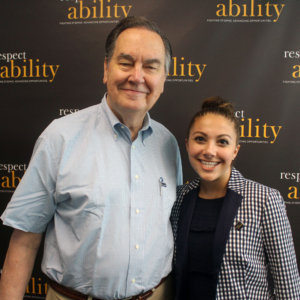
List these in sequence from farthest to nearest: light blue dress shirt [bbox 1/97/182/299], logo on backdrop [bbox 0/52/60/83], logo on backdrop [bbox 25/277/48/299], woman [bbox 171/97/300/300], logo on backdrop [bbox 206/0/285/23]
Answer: logo on backdrop [bbox 25/277/48/299]
logo on backdrop [bbox 0/52/60/83]
logo on backdrop [bbox 206/0/285/23]
woman [bbox 171/97/300/300]
light blue dress shirt [bbox 1/97/182/299]

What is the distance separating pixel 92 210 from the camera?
112 centimetres

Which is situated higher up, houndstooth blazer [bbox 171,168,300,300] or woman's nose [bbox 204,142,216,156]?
woman's nose [bbox 204,142,216,156]

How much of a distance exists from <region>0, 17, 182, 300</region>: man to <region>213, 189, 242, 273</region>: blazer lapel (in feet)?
0.76

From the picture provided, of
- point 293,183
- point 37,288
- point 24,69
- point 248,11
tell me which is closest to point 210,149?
point 293,183

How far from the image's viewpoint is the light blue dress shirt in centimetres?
111

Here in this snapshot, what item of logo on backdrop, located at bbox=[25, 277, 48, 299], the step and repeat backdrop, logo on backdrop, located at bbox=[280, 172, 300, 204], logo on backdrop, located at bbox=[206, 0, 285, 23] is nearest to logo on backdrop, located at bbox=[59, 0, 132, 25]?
the step and repeat backdrop

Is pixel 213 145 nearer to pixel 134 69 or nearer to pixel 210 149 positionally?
pixel 210 149

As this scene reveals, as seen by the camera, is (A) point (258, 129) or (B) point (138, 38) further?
(A) point (258, 129)

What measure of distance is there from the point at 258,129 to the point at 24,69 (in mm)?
1671

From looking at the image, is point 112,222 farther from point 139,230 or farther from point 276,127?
point 276,127

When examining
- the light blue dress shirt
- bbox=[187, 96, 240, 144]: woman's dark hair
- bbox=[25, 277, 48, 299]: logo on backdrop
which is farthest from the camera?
bbox=[25, 277, 48, 299]: logo on backdrop

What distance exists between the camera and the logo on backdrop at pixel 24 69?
196cm

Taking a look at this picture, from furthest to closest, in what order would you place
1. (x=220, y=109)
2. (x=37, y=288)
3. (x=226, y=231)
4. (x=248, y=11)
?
(x=37, y=288) < (x=248, y=11) < (x=220, y=109) < (x=226, y=231)

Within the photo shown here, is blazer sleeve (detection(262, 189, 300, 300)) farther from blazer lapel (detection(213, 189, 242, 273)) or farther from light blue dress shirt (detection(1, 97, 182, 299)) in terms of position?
light blue dress shirt (detection(1, 97, 182, 299))
